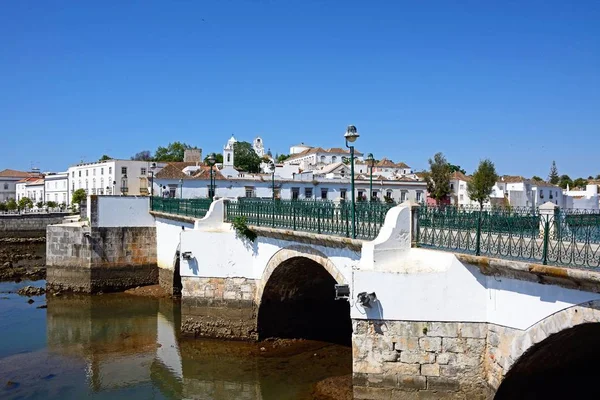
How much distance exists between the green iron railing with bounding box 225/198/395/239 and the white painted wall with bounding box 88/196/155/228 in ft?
35.2

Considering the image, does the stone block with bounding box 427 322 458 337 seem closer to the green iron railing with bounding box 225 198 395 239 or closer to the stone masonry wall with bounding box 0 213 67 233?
the green iron railing with bounding box 225 198 395 239

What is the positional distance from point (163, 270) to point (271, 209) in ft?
38.7

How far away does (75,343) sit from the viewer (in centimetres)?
1808

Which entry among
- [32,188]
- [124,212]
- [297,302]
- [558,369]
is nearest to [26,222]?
[124,212]

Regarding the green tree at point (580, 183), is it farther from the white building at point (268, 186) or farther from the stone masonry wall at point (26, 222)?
the stone masonry wall at point (26, 222)

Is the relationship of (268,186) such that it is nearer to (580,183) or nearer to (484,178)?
(484,178)

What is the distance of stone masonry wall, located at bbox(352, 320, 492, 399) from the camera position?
9023 mm

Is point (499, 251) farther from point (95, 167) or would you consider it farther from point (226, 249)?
point (95, 167)

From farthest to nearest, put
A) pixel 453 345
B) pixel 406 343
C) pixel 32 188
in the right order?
pixel 32 188, pixel 406 343, pixel 453 345

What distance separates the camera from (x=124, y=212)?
85.7ft

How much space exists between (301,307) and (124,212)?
41.3ft

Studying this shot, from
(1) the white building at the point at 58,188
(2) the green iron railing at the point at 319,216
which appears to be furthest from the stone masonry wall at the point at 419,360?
(1) the white building at the point at 58,188

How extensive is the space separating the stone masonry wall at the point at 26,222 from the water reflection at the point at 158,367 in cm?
3376

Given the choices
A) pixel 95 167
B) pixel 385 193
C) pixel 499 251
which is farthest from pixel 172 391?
pixel 95 167
